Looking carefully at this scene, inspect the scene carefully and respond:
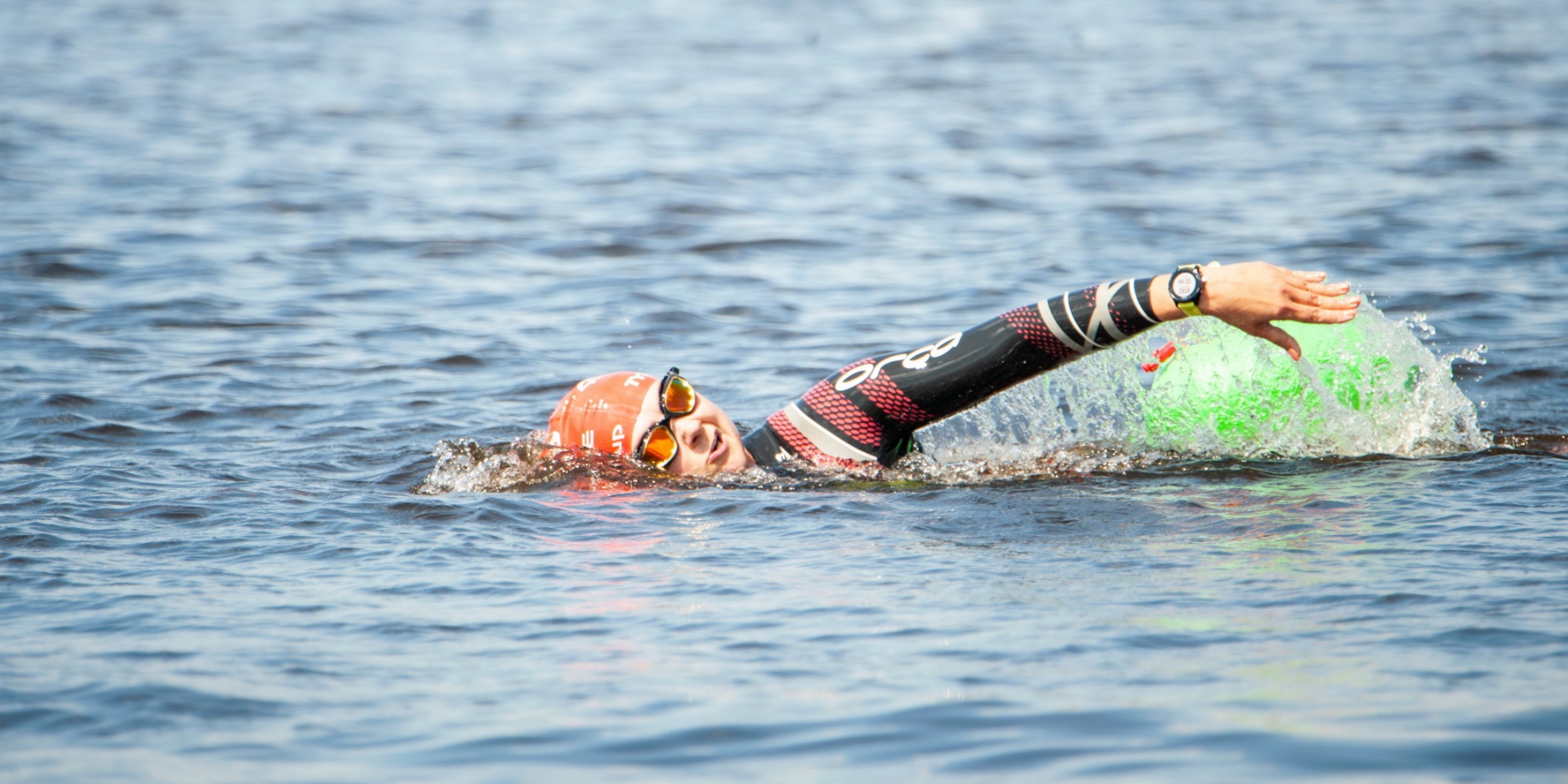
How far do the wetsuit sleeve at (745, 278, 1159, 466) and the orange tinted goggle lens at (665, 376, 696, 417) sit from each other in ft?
1.30

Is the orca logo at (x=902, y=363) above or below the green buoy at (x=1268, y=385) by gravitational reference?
above

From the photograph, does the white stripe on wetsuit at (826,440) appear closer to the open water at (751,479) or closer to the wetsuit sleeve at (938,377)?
the wetsuit sleeve at (938,377)

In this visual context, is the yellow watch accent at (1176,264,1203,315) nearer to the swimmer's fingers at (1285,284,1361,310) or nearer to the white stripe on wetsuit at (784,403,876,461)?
the swimmer's fingers at (1285,284,1361,310)

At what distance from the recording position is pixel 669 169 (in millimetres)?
16062

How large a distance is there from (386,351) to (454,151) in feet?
25.2

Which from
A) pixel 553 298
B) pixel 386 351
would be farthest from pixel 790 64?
pixel 386 351

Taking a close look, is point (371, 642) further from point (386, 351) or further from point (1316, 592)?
point (386, 351)

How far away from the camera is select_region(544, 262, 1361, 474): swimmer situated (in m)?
5.30

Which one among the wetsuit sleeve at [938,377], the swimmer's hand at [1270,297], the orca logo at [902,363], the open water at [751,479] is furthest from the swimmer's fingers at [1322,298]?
the orca logo at [902,363]

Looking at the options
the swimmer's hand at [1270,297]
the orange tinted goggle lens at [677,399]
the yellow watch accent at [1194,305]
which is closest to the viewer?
the swimmer's hand at [1270,297]

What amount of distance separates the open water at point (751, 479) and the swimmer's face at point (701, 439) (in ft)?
0.45

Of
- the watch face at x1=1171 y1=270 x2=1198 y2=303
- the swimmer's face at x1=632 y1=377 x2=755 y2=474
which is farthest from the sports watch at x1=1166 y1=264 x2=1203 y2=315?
the swimmer's face at x1=632 y1=377 x2=755 y2=474

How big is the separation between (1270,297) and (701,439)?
261cm

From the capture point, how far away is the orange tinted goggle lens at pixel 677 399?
6.61 meters
